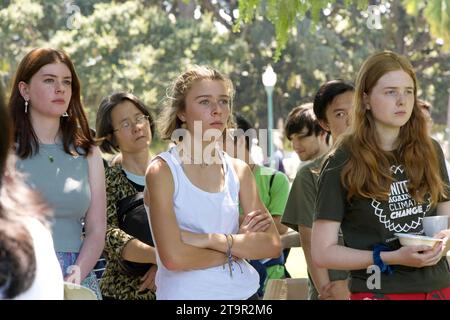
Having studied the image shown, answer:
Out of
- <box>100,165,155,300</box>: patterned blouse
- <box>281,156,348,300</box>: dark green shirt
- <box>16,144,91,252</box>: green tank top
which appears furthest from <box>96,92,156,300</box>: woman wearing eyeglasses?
<box>281,156,348,300</box>: dark green shirt

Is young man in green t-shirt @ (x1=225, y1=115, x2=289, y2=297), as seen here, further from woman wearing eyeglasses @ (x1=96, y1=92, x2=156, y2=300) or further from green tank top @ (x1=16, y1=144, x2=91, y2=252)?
green tank top @ (x1=16, y1=144, x2=91, y2=252)

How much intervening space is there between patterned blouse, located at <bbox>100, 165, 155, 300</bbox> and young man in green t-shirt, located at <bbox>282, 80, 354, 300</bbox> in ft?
3.01

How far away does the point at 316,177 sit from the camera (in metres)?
4.86

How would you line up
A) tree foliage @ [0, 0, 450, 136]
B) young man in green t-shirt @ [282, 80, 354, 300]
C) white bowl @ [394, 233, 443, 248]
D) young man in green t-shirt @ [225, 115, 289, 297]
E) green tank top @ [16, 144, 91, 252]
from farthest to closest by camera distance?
tree foliage @ [0, 0, 450, 136] → young man in green t-shirt @ [225, 115, 289, 297] → young man in green t-shirt @ [282, 80, 354, 300] → green tank top @ [16, 144, 91, 252] → white bowl @ [394, 233, 443, 248]

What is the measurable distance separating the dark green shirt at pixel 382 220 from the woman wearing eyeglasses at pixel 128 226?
56.2 inches

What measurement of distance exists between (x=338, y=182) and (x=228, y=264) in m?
0.68

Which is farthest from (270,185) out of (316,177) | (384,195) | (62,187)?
(384,195)

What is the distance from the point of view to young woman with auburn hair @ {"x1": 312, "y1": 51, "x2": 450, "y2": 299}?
3.70m

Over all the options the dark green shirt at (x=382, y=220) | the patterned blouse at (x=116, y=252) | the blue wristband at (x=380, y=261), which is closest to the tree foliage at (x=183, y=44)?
the patterned blouse at (x=116, y=252)

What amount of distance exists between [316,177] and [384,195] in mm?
1148

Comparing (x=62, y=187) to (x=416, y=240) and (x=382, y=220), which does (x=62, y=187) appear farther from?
(x=416, y=240)
